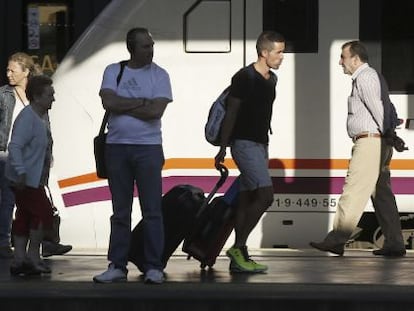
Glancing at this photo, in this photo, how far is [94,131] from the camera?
11961 mm

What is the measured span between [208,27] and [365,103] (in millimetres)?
1744

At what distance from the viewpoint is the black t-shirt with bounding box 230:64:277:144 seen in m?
9.27

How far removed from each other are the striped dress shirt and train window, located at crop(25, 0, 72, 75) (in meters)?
5.73

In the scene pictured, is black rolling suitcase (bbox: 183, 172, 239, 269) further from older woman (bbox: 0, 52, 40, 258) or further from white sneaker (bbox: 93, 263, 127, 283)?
older woman (bbox: 0, 52, 40, 258)

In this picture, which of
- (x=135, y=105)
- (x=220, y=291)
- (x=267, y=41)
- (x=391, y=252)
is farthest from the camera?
(x=391, y=252)

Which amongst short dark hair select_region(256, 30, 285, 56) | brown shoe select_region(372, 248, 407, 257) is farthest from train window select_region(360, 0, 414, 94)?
short dark hair select_region(256, 30, 285, 56)

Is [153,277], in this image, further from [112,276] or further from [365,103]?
[365,103]

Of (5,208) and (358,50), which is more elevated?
(358,50)

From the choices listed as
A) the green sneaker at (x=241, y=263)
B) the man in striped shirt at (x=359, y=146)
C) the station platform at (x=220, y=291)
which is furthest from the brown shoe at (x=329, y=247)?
the green sneaker at (x=241, y=263)

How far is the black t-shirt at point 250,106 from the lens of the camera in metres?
9.27

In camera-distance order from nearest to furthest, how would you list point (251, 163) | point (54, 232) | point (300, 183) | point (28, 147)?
point (28, 147) → point (251, 163) → point (54, 232) → point (300, 183)

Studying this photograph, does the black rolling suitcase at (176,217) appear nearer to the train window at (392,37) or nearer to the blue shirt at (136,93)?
the blue shirt at (136,93)

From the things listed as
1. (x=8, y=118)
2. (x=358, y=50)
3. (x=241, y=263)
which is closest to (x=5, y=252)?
(x=8, y=118)

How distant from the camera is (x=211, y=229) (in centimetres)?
944
